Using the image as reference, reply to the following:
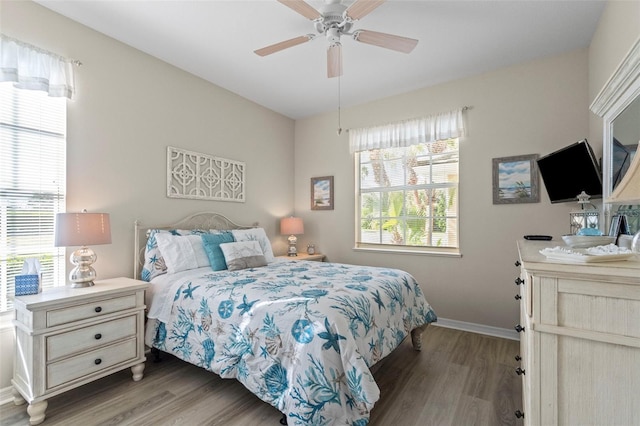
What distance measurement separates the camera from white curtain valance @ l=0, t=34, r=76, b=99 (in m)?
2.06

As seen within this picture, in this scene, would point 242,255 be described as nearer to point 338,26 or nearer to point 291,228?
point 291,228

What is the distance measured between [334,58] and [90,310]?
8.33ft

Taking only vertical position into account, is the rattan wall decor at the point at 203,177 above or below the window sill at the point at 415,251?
above

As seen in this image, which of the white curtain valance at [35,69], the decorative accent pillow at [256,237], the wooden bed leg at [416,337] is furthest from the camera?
the decorative accent pillow at [256,237]

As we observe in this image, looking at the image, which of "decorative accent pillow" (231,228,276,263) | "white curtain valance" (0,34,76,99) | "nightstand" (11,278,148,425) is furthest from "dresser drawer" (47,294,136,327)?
"white curtain valance" (0,34,76,99)

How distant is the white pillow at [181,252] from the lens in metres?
2.68

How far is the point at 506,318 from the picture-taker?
3.14 metres

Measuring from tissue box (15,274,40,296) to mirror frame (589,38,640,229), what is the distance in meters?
3.22

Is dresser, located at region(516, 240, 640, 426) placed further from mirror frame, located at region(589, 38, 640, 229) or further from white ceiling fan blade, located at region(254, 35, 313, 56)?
white ceiling fan blade, located at region(254, 35, 313, 56)

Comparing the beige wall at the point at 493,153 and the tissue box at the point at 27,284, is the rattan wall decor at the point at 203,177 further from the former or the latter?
the beige wall at the point at 493,153

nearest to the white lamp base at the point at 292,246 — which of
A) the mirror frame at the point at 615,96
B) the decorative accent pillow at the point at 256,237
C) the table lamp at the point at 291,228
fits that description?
the table lamp at the point at 291,228

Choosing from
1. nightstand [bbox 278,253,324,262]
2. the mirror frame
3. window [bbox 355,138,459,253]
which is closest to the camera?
the mirror frame

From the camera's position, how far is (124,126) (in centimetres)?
276

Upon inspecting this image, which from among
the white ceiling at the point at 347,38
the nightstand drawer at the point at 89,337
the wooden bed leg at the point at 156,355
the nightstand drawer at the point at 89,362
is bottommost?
the wooden bed leg at the point at 156,355
